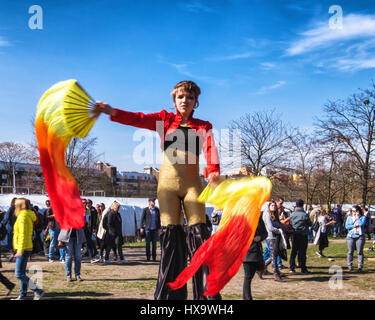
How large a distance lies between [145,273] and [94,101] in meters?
7.84

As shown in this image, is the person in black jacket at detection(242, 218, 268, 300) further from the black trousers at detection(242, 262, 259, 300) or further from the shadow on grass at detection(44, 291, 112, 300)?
the shadow on grass at detection(44, 291, 112, 300)

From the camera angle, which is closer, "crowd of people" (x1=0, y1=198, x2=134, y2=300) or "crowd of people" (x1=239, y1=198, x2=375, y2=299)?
"crowd of people" (x1=0, y1=198, x2=134, y2=300)

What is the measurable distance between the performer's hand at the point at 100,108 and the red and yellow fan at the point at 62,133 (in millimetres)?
35

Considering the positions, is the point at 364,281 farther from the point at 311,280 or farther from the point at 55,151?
the point at 55,151

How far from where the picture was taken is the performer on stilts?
4.00 meters

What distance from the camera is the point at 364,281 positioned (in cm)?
992

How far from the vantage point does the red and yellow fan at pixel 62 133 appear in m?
3.56

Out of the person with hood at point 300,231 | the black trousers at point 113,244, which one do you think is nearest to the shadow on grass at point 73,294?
the black trousers at point 113,244

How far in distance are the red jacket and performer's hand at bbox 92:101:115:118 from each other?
190mm

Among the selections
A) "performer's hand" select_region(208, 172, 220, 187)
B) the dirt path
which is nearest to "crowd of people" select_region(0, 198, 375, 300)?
the dirt path

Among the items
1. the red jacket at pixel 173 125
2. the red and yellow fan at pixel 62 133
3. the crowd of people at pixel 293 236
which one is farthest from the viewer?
the crowd of people at pixel 293 236

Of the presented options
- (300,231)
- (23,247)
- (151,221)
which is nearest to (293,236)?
(300,231)

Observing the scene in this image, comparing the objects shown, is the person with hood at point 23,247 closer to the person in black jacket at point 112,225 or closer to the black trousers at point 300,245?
the person in black jacket at point 112,225
